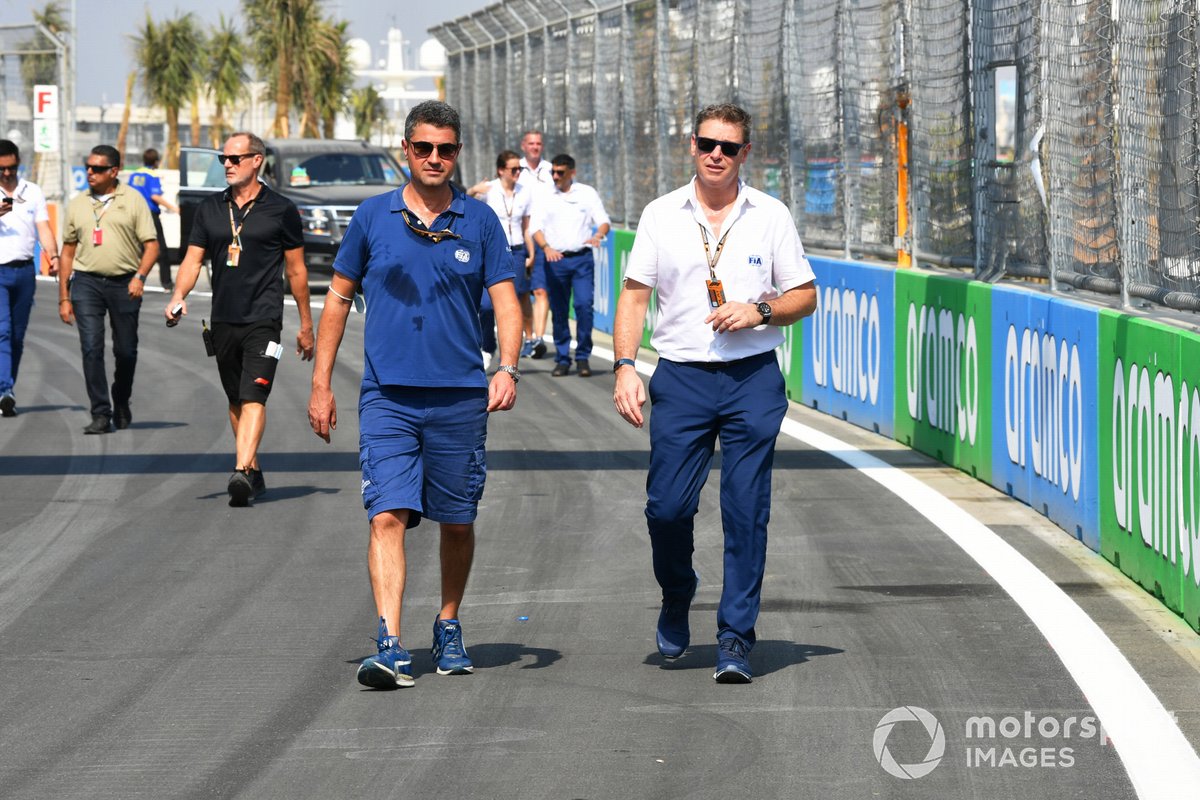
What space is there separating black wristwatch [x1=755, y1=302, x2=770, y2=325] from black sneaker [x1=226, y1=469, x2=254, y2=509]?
15.1 feet

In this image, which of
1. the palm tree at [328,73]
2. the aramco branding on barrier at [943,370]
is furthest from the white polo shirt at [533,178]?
the palm tree at [328,73]

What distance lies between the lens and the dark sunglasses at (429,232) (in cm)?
671

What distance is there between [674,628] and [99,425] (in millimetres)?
8023

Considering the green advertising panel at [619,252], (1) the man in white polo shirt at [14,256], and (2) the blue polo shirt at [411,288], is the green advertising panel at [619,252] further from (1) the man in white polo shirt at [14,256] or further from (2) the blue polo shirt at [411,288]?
(2) the blue polo shirt at [411,288]

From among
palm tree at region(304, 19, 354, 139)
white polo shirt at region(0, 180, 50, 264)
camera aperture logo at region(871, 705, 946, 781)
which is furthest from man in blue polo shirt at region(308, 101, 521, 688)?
palm tree at region(304, 19, 354, 139)

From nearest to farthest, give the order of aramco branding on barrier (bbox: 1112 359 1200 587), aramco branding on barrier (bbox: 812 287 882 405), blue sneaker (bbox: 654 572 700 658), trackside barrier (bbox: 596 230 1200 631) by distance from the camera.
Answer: blue sneaker (bbox: 654 572 700 658), aramco branding on barrier (bbox: 1112 359 1200 587), trackside barrier (bbox: 596 230 1200 631), aramco branding on barrier (bbox: 812 287 882 405)

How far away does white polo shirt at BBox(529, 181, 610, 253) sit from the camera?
17.8 m

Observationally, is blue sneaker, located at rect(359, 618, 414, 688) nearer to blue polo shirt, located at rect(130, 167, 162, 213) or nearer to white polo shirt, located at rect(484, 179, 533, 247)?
white polo shirt, located at rect(484, 179, 533, 247)

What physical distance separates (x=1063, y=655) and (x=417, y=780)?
253 cm

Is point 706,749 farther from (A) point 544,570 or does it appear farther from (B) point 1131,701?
(A) point 544,570

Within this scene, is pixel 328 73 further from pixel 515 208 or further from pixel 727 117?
pixel 727 117

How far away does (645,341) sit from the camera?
21078 mm

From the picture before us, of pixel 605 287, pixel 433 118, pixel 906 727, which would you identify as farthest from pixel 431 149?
pixel 605 287

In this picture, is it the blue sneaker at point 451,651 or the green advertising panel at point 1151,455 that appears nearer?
the blue sneaker at point 451,651
